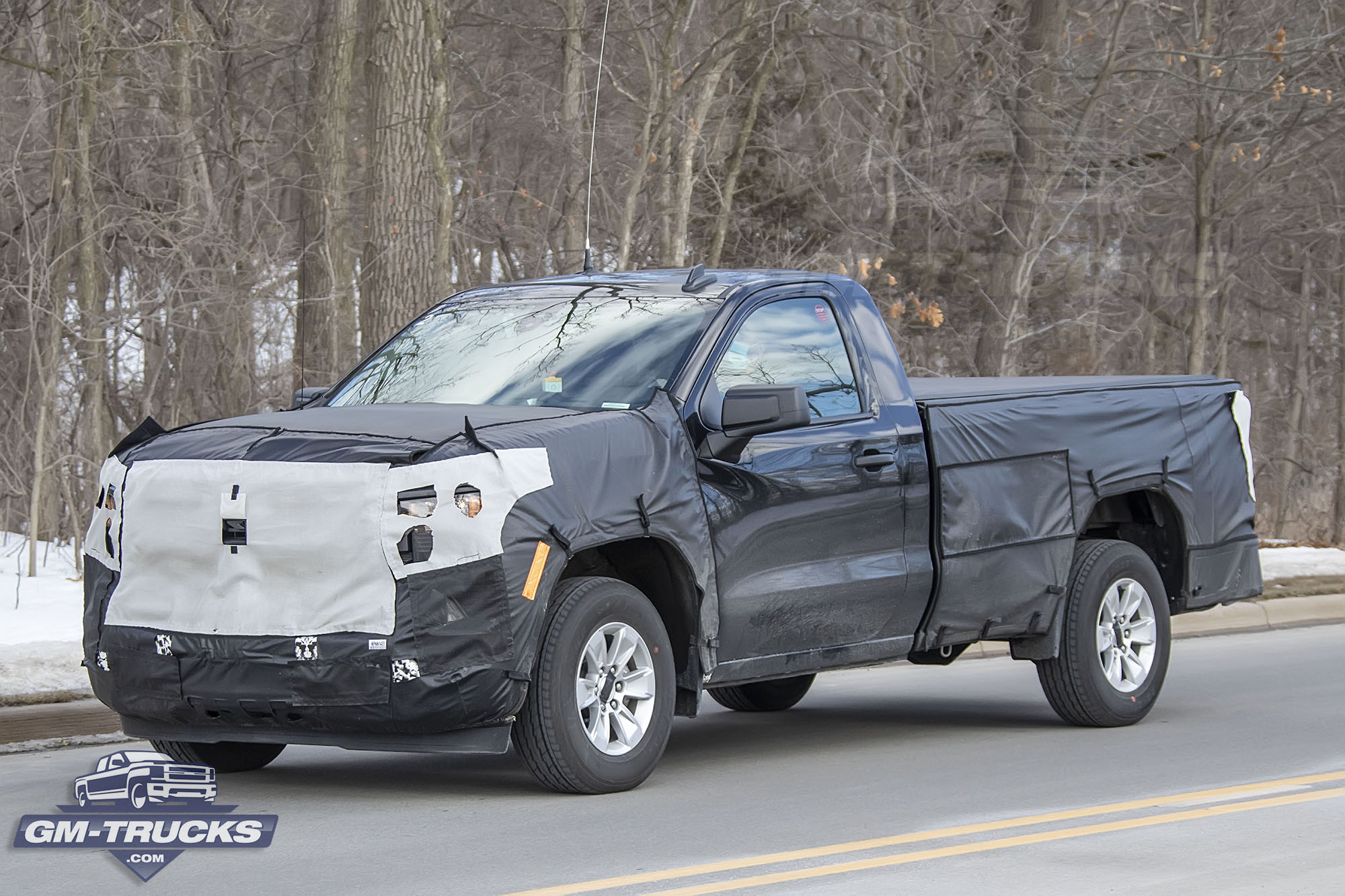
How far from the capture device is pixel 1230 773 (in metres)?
7.95

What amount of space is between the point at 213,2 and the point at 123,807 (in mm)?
15938

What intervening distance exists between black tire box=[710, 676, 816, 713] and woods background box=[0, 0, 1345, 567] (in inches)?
211

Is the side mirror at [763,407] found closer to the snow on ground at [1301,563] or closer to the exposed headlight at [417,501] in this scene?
the exposed headlight at [417,501]

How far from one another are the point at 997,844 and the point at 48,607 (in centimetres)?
714

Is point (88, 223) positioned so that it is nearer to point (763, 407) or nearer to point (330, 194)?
point (330, 194)

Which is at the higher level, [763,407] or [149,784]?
[763,407]

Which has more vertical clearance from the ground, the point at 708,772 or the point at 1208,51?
the point at 1208,51

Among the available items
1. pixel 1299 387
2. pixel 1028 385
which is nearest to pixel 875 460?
pixel 1028 385

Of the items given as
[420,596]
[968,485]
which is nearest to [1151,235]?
[968,485]

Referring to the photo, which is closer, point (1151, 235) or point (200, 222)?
point (200, 222)

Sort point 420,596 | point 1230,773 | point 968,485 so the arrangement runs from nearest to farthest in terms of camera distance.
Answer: point 420,596, point 1230,773, point 968,485

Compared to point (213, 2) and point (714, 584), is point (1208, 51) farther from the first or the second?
point (714, 584)

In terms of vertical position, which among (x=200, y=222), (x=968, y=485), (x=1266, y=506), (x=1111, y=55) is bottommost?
(x=1266, y=506)

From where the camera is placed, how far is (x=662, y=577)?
7.53 m
